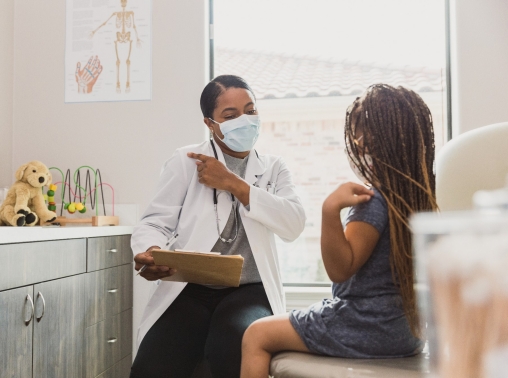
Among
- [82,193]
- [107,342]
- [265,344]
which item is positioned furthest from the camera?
[82,193]

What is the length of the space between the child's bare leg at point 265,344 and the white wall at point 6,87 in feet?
6.65

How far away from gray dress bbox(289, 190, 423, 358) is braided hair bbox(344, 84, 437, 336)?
3cm

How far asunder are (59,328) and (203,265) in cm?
81

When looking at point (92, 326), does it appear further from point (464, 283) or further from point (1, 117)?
point (464, 283)

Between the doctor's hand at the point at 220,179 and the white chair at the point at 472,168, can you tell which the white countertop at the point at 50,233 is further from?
the white chair at the point at 472,168

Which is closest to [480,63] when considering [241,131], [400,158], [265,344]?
[241,131]

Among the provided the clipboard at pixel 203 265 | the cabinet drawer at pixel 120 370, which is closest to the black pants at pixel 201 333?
the clipboard at pixel 203 265

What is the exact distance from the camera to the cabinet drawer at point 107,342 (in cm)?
198

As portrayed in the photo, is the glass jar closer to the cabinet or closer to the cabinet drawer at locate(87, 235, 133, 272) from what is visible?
the cabinet

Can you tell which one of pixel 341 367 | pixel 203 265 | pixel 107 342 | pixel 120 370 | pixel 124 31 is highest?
pixel 124 31

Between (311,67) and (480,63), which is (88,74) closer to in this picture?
(311,67)

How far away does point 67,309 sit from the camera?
1.82m

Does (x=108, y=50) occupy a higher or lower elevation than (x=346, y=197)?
higher

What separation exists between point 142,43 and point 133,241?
134 centimetres
